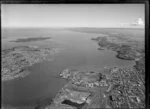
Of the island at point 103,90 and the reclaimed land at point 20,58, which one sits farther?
the reclaimed land at point 20,58

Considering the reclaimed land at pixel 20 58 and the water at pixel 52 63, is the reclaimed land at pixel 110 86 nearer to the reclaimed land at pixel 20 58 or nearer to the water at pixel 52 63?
the water at pixel 52 63

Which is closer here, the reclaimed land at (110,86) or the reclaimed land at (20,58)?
the reclaimed land at (110,86)

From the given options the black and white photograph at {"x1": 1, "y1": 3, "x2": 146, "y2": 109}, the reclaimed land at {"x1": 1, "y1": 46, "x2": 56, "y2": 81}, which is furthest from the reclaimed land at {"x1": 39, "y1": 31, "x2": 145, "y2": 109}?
the reclaimed land at {"x1": 1, "y1": 46, "x2": 56, "y2": 81}

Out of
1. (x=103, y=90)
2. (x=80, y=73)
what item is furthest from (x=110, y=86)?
(x=80, y=73)

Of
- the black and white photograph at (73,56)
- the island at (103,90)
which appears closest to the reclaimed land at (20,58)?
the black and white photograph at (73,56)

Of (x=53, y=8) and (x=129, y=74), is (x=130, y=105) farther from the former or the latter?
(x=53, y=8)

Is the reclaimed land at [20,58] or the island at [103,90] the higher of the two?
the reclaimed land at [20,58]

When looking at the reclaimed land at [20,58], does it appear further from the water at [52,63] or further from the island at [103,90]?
the island at [103,90]
